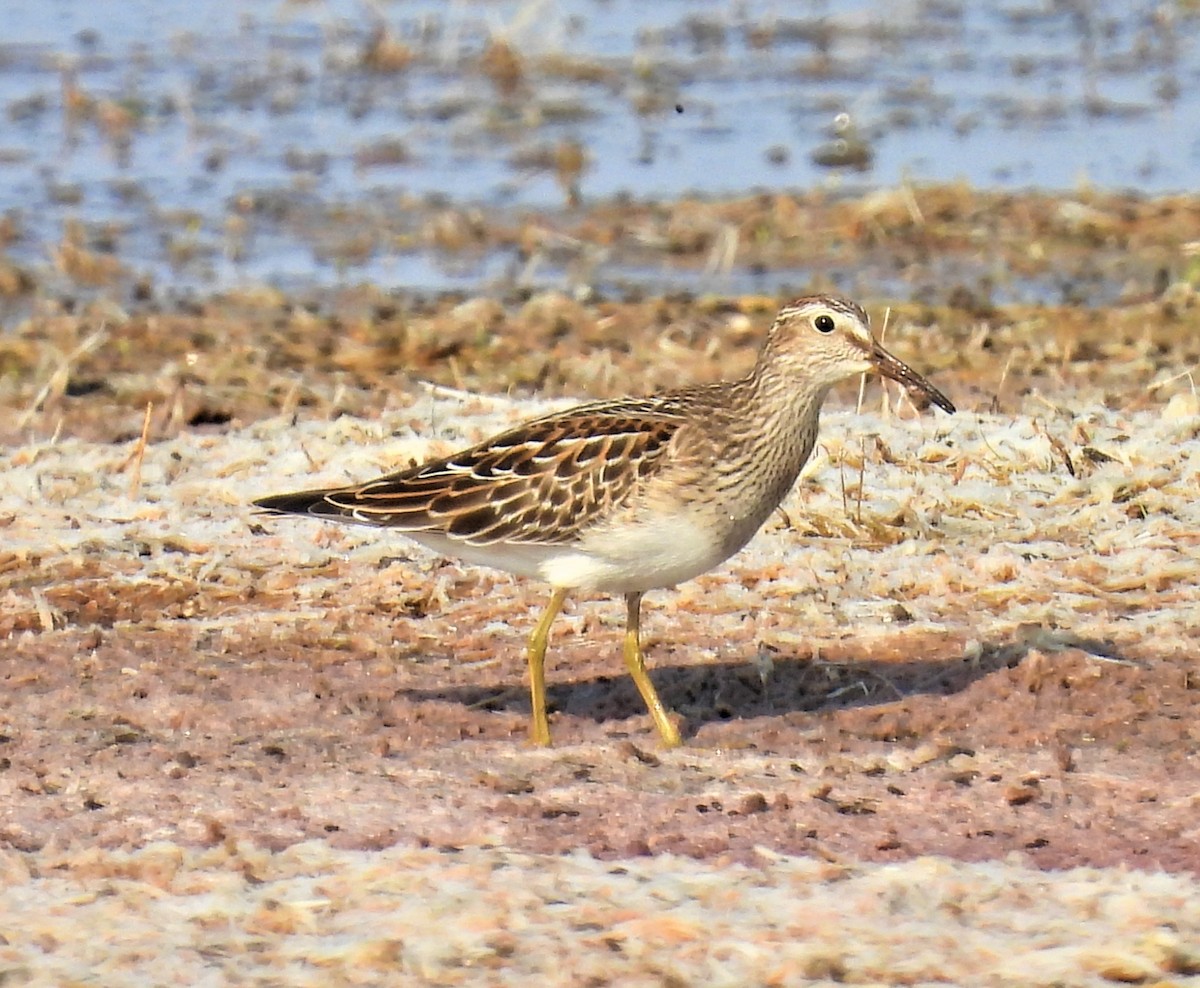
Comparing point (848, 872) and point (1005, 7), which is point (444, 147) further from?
point (848, 872)

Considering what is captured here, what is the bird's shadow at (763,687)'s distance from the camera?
8.05 metres

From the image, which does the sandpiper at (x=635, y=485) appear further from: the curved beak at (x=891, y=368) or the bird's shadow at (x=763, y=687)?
the bird's shadow at (x=763, y=687)

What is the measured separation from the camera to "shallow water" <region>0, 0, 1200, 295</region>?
17.4 m

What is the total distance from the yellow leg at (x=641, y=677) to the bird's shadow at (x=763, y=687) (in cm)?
15

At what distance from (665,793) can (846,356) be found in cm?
167

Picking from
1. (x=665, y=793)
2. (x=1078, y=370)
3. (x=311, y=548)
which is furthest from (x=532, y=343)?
(x=665, y=793)

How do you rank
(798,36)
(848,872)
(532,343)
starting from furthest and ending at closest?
(798,36)
(532,343)
(848,872)

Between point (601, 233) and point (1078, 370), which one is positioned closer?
point (1078, 370)

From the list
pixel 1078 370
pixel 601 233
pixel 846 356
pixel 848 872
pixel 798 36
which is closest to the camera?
pixel 848 872

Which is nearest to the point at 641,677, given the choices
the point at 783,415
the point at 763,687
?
the point at 763,687

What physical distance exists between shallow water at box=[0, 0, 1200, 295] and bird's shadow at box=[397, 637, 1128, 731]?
283 inches

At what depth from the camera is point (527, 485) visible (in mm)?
7832

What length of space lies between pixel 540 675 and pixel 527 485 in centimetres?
59

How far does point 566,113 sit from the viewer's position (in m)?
20.1
